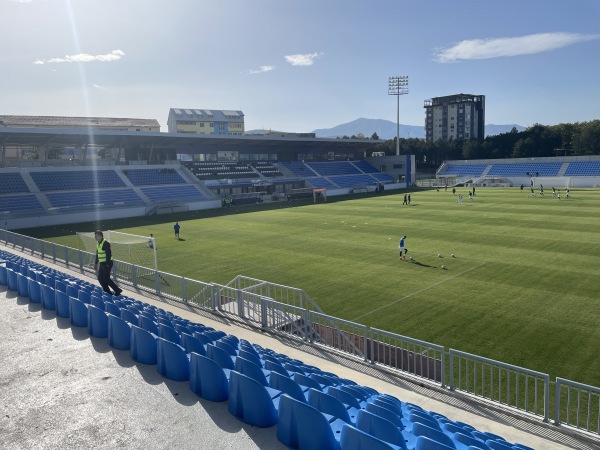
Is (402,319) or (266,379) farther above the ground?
(266,379)

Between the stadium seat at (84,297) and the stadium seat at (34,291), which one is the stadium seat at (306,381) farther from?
the stadium seat at (34,291)

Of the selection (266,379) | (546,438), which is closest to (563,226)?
(546,438)

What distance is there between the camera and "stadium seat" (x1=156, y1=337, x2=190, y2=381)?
24.1ft

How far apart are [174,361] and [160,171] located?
2248 inches

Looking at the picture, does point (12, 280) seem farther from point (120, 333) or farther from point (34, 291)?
point (120, 333)

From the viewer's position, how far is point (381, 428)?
528 centimetres

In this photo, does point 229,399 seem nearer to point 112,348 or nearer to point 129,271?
point 112,348

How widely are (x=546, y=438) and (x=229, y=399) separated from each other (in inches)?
214

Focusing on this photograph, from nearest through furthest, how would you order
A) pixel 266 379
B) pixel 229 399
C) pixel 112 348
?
pixel 229 399 → pixel 266 379 → pixel 112 348

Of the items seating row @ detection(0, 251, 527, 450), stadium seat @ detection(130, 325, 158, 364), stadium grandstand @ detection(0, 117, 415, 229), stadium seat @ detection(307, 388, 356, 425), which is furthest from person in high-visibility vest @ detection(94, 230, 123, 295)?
stadium grandstand @ detection(0, 117, 415, 229)

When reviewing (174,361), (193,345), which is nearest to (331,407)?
(174,361)

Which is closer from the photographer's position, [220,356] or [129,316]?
[220,356]

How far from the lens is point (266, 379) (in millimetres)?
6926

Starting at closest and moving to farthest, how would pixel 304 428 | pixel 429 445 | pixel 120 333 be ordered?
1. pixel 429 445
2. pixel 304 428
3. pixel 120 333
